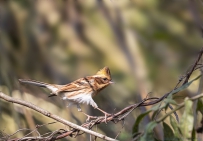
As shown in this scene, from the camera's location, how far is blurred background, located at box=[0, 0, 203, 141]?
2.79 m

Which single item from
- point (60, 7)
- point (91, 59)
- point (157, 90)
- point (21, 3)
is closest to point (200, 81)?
point (157, 90)

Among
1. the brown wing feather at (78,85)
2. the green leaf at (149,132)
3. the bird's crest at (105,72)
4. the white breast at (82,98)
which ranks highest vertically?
the brown wing feather at (78,85)

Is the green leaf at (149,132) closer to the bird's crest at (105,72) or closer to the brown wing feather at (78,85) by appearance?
the bird's crest at (105,72)

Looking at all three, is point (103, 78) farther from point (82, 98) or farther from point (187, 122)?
point (187, 122)

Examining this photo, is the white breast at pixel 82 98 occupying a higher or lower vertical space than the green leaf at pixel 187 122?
higher

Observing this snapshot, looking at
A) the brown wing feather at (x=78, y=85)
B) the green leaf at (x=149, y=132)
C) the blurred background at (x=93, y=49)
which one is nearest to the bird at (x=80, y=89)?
the brown wing feather at (x=78, y=85)

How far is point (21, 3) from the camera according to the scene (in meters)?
3.68

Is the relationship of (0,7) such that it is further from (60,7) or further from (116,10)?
(116,10)

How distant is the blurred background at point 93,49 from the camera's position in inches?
110

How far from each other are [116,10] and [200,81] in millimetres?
854

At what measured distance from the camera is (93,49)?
11.0 feet

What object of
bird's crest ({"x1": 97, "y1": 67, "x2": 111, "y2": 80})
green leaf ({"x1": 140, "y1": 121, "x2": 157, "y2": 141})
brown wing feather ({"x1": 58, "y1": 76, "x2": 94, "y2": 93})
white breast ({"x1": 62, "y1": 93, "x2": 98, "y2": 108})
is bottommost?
green leaf ({"x1": 140, "y1": 121, "x2": 157, "y2": 141})

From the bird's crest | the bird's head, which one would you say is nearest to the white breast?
the bird's head

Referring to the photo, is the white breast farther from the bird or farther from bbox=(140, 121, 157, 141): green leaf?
bbox=(140, 121, 157, 141): green leaf
